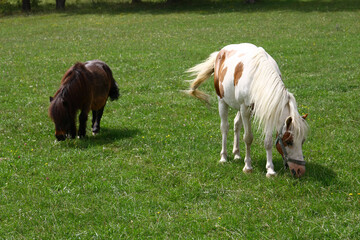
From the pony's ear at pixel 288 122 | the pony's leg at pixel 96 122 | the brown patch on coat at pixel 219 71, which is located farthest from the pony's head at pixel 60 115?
the pony's ear at pixel 288 122

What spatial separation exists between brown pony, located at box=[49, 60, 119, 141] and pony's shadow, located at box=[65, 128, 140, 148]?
0.16 m

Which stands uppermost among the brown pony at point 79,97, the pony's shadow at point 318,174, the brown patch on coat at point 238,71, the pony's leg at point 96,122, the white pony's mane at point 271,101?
the brown patch on coat at point 238,71

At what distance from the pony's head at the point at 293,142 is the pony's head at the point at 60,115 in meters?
4.32

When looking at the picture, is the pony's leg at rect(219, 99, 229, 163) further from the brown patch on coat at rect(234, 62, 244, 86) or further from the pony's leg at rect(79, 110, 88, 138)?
the pony's leg at rect(79, 110, 88, 138)

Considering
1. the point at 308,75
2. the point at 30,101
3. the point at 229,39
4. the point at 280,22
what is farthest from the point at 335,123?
the point at 280,22

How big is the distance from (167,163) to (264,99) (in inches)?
94.3

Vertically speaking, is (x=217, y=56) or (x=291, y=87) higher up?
(x=217, y=56)

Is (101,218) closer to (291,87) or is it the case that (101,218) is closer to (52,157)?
(52,157)

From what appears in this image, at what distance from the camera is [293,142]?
6703 mm

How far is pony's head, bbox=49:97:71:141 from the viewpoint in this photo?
8.73 meters

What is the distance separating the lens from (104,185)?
7.16 meters

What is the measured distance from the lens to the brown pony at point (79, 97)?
8.82 meters

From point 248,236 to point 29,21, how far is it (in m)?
31.5

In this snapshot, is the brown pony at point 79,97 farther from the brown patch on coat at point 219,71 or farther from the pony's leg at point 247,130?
the pony's leg at point 247,130
